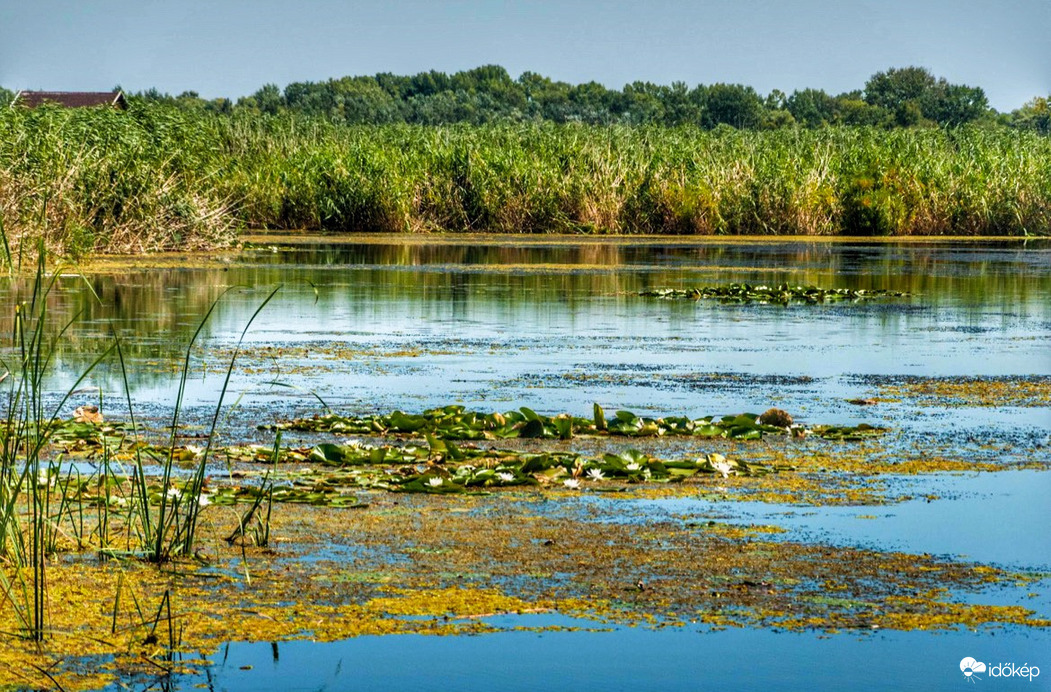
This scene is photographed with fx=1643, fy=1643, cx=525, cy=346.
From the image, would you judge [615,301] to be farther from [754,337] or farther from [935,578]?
[935,578]

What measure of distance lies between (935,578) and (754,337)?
30.5 feet

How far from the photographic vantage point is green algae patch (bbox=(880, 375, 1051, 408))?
10750 millimetres

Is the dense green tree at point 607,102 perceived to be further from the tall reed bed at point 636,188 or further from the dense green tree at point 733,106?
the tall reed bed at point 636,188

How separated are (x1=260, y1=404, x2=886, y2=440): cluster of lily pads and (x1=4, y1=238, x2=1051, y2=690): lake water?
1.61ft

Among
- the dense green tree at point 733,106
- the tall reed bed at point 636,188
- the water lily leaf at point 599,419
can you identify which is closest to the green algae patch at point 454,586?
the water lily leaf at point 599,419

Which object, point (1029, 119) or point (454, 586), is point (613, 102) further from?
point (454, 586)

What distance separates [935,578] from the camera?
5.98 metres

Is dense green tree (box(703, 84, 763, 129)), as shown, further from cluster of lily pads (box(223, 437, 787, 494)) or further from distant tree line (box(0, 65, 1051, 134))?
cluster of lily pads (box(223, 437, 787, 494))

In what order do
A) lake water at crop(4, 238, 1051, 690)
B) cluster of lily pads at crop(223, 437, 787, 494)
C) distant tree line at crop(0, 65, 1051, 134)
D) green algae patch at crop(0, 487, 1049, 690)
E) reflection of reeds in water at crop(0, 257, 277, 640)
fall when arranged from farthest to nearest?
distant tree line at crop(0, 65, 1051, 134) → cluster of lily pads at crop(223, 437, 787, 494) → reflection of reeds in water at crop(0, 257, 277, 640) → green algae patch at crop(0, 487, 1049, 690) → lake water at crop(4, 238, 1051, 690)

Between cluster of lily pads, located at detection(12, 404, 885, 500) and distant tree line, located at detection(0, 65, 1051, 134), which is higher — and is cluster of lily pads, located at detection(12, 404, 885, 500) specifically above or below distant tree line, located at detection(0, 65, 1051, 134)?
below

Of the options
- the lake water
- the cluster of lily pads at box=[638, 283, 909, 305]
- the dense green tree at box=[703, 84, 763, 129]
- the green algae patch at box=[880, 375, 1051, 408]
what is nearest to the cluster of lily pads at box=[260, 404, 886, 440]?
the lake water

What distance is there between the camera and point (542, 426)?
29.1ft

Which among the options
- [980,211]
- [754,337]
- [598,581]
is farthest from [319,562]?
[980,211]

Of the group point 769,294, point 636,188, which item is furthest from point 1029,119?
point 769,294
